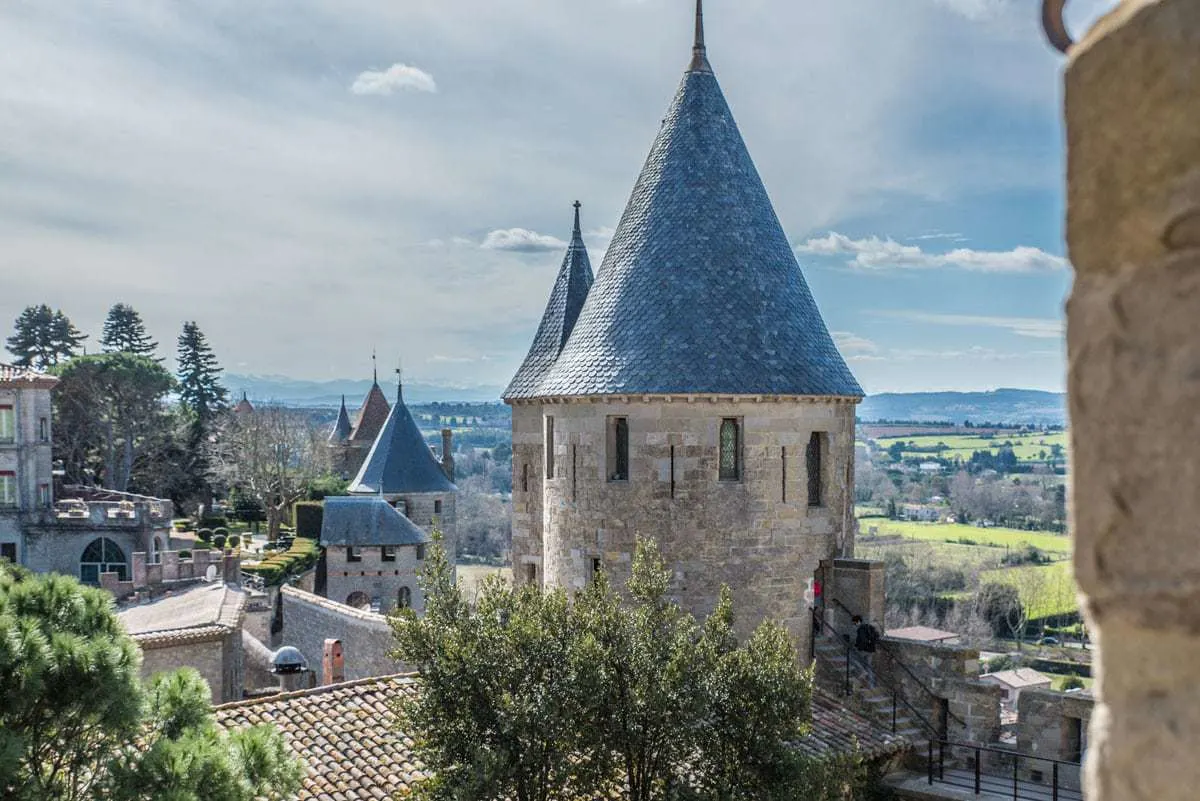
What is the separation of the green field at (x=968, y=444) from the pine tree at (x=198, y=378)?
8389cm

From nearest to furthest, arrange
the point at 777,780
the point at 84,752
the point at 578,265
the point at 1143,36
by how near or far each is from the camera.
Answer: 1. the point at 1143,36
2. the point at 84,752
3. the point at 777,780
4. the point at 578,265

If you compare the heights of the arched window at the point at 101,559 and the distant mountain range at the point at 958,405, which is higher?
the distant mountain range at the point at 958,405

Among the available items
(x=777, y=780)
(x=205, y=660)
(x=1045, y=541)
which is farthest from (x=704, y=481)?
(x=1045, y=541)

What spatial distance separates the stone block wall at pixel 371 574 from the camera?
137ft

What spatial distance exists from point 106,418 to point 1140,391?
216 feet

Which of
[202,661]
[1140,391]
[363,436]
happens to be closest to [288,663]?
[202,661]

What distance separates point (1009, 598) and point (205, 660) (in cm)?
5436

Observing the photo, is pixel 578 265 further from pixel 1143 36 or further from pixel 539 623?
pixel 1143 36

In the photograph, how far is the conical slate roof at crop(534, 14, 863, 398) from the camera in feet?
50.9

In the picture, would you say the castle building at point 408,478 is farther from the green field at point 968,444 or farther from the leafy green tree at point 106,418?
the green field at point 968,444

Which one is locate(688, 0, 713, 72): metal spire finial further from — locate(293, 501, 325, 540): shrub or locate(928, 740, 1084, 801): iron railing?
locate(293, 501, 325, 540): shrub

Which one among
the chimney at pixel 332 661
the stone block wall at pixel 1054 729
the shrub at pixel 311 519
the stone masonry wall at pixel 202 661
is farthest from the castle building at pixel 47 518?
the stone block wall at pixel 1054 729

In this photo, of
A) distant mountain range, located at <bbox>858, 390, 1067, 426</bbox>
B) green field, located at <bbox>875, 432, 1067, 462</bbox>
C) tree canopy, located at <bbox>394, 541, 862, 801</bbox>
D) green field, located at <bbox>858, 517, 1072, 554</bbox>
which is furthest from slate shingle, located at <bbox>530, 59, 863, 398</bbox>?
green field, located at <bbox>875, 432, 1067, 462</bbox>

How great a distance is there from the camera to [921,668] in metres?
15.9
